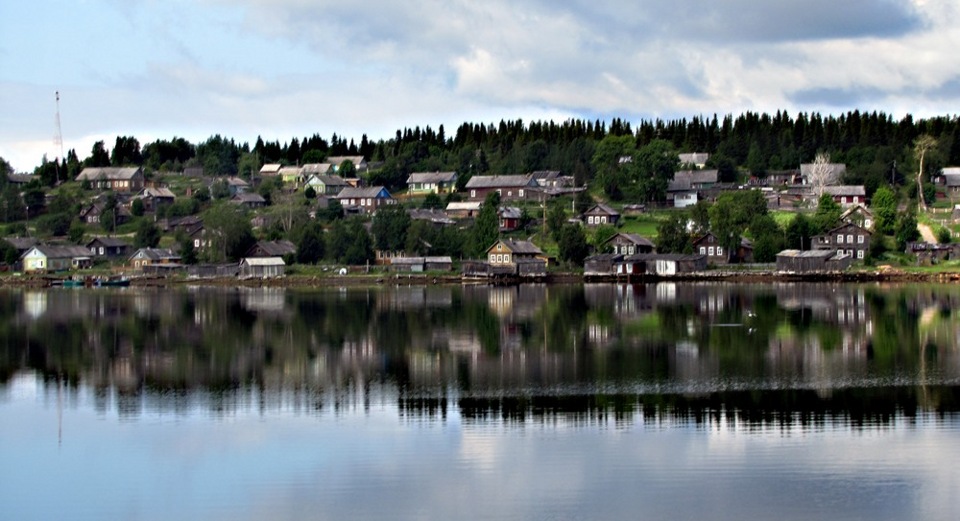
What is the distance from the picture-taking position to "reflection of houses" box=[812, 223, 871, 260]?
75.1 m

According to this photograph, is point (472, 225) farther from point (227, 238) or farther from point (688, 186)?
point (688, 186)

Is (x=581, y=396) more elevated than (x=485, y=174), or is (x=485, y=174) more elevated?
(x=485, y=174)

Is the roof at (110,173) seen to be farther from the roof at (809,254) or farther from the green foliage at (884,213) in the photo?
the green foliage at (884,213)

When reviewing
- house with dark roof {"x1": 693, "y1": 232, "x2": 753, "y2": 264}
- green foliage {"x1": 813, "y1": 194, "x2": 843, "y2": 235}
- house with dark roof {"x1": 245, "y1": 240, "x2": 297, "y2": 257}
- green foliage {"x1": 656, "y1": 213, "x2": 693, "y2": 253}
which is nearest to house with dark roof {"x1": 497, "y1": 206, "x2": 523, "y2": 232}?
green foliage {"x1": 656, "y1": 213, "x2": 693, "y2": 253}

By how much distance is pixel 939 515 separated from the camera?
18016 millimetres

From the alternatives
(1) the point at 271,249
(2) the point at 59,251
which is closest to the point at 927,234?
(1) the point at 271,249

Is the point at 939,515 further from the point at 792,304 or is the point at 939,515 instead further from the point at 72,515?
the point at 792,304

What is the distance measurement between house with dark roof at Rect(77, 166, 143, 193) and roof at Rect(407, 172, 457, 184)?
26623 millimetres

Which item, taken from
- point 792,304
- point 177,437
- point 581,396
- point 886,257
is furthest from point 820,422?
point 886,257

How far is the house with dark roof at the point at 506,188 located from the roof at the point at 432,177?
18.5ft

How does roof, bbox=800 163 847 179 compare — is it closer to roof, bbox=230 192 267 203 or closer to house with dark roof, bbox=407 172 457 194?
house with dark roof, bbox=407 172 457 194

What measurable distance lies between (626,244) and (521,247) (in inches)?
273

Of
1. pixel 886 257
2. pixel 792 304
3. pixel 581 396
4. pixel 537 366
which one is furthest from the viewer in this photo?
pixel 886 257

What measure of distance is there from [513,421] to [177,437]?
23.3 feet
